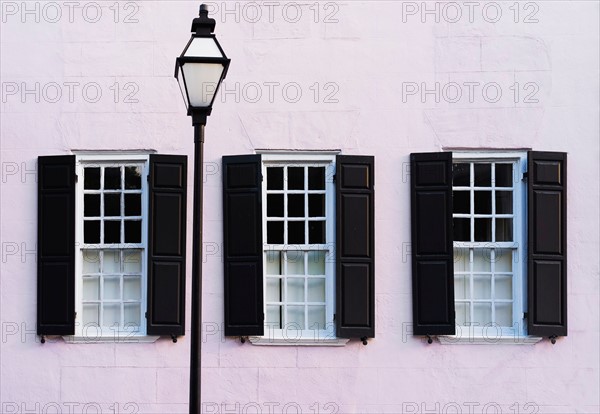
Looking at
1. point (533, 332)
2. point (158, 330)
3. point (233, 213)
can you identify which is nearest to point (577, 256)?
point (533, 332)

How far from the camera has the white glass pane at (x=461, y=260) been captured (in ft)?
35.4

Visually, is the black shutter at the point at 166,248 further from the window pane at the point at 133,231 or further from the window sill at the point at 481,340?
the window sill at the point at 481,340

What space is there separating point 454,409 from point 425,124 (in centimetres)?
280

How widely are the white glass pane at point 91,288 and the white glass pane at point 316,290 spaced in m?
2.10

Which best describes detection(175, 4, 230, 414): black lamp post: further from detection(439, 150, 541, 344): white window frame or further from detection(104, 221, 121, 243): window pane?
detection(439, 150, 541, 344): white window frame

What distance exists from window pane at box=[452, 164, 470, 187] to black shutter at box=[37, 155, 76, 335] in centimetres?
374

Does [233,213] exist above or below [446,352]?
above

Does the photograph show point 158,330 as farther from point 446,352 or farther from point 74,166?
point 446,352

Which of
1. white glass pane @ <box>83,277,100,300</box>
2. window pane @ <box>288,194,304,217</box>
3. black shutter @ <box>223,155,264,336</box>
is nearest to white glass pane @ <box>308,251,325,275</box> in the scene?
window pane @ <box>288,194,304,217</box>

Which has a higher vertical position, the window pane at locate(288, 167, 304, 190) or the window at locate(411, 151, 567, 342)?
the window pane at locate(288, 167, 304, 190)

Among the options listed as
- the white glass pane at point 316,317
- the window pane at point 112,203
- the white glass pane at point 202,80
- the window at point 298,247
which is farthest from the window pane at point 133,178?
the white glass pane at point 202,80

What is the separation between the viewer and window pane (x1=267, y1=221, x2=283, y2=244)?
10.8 metres

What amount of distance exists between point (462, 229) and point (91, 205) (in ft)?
12.1

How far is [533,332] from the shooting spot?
10.5 m
